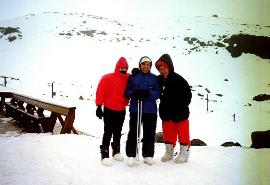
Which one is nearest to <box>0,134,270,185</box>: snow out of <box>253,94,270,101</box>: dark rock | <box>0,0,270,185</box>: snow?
<box>0,0,270,185</box>: snow

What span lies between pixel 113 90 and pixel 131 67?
2584 centimetres

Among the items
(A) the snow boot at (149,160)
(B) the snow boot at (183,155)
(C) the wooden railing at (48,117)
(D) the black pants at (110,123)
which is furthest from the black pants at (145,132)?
(C) the wooden railing at (48,117)

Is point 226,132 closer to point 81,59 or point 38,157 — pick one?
point 38,157

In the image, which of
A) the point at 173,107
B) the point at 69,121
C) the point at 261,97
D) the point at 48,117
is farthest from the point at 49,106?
the point at 261,97

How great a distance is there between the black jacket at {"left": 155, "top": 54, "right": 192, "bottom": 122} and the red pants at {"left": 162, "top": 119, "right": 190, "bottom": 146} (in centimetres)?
9

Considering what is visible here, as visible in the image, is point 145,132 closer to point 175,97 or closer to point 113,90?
point 175,97

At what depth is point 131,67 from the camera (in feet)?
101

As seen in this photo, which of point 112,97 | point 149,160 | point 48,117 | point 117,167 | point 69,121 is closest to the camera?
point 117,167

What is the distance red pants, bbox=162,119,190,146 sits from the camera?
509cm

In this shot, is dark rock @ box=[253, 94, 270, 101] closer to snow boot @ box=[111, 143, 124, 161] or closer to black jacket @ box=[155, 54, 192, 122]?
black jacket @ box=[155, 54, 192, 122]

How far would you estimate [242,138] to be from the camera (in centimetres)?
1384

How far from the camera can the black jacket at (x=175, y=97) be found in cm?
506

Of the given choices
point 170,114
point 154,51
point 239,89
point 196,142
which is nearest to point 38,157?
point 170,114

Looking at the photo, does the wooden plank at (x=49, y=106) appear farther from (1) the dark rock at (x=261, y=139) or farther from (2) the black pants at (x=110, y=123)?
(1) the dark rock at (x=261, y=139)
